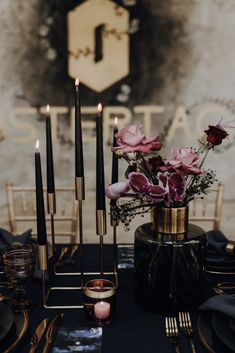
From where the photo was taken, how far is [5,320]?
829mm

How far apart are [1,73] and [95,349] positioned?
202 centimetres

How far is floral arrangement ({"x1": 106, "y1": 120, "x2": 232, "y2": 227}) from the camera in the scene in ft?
2.86

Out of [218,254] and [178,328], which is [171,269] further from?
[218,254]

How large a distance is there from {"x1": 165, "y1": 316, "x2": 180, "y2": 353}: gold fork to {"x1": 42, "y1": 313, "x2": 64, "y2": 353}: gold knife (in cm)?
22

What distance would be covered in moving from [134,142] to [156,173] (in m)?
0.11

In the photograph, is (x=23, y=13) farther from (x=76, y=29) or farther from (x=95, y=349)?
(x=95, y=349)

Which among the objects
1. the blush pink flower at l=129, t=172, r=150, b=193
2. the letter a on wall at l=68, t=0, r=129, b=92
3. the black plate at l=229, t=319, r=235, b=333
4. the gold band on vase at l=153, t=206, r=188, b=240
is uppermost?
the letter a on wall at l=68, t=0, r=129, b=92

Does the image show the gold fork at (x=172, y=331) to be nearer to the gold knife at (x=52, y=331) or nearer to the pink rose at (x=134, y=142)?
the gold knife at (x=52, y=331)

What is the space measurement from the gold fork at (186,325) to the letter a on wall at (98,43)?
1810mm

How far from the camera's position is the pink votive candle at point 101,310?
0.87 m

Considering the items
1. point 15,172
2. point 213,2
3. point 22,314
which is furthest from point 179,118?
point 22,314

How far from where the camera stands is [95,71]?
97.5 inches

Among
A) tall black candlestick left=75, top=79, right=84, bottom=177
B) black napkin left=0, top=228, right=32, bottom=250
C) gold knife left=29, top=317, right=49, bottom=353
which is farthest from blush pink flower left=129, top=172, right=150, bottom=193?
black napkin left=0, top=228, right=32, bottom=250

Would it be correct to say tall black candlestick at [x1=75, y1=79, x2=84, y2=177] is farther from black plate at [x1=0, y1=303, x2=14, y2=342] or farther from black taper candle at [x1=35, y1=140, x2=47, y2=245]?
black plate at [x1=0, y1=303, x2=14, y2=342]
